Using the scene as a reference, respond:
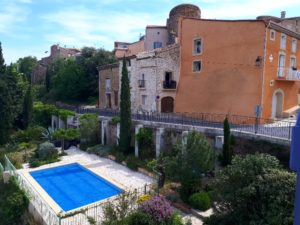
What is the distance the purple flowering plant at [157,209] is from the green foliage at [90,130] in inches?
666

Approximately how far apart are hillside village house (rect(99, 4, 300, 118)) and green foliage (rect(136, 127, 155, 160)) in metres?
7.40

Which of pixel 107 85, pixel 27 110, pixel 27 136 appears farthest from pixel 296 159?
pixel 27 110

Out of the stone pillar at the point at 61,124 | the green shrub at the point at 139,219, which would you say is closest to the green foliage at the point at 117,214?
the green shrub at the point at 139,219

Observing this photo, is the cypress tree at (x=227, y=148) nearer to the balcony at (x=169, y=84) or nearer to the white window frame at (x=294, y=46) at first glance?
the balcony at (x=169, y=84)

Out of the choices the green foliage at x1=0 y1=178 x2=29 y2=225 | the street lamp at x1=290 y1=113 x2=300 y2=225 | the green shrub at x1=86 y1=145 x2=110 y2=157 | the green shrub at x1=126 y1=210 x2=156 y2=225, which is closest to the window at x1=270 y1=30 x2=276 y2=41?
the green shrub at x1=86 y1=145 x2=110 y2=157

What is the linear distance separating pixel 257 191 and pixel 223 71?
1701cm

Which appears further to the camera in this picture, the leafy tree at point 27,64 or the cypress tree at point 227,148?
the leafy tree at point 27,64

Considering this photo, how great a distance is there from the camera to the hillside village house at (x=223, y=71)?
72.0ft

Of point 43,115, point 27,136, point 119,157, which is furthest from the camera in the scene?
point 43,115

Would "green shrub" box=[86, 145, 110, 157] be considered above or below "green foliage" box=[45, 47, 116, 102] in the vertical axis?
below

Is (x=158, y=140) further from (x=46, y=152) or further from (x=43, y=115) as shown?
(x=43, y=115)

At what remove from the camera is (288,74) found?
23.8 metres

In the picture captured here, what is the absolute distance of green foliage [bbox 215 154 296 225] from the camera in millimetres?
7953

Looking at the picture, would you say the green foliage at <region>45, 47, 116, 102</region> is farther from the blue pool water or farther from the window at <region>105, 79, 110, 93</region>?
the blue pool water
